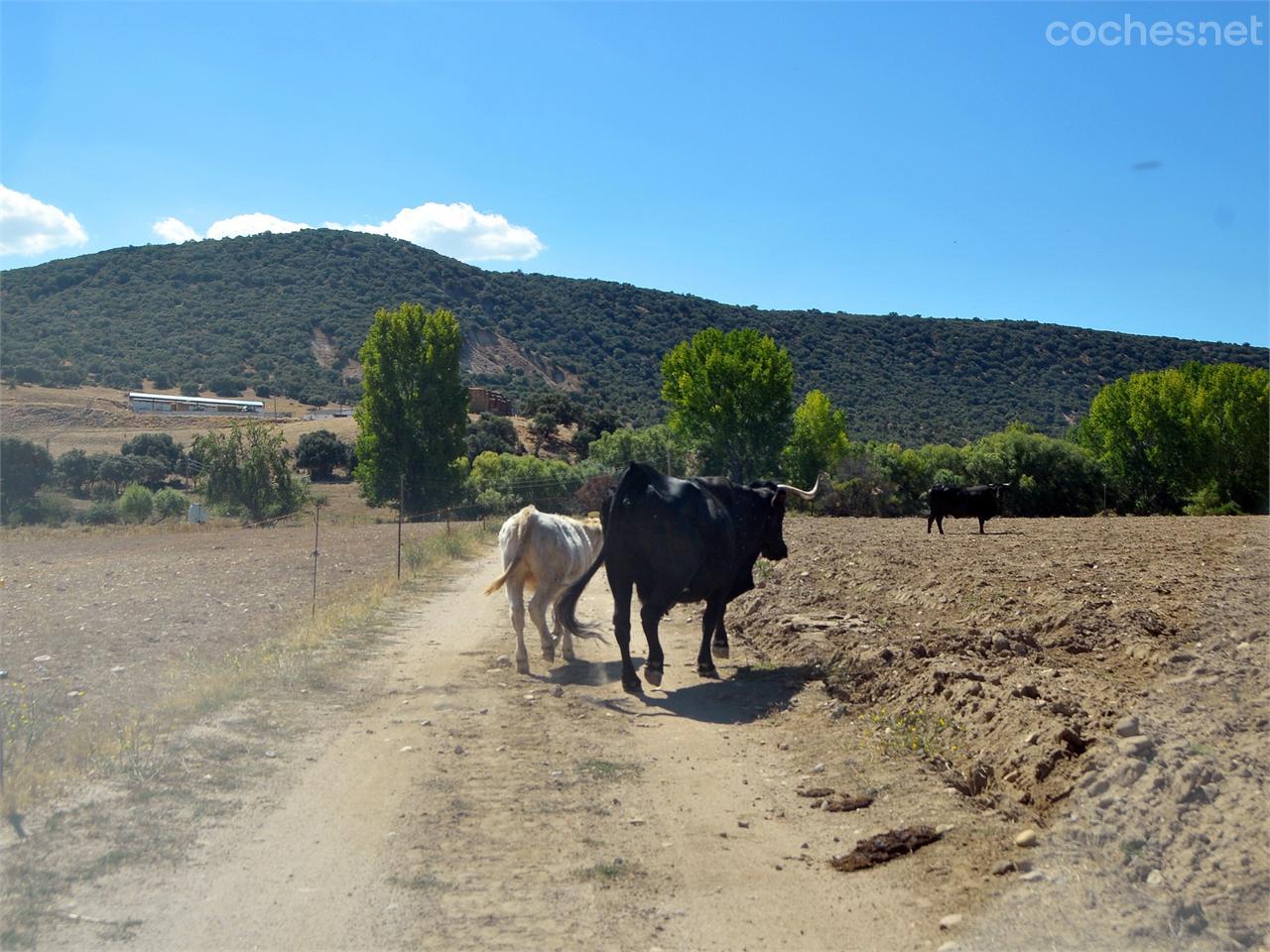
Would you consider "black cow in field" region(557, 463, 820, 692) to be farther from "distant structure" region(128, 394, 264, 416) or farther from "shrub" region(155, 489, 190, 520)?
"distant structure" region(128, 394, 264, 416)

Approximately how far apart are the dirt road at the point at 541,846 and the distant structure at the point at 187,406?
69.5 m

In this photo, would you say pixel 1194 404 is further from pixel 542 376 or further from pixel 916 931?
pixel 542 376

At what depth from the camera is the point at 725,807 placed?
646cm

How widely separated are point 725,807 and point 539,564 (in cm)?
554

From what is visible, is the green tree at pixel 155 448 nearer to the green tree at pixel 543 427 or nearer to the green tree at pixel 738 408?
the green tree at pixel 543 427

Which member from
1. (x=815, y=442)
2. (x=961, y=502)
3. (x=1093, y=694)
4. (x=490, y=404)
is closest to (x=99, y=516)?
(x=815, y=442)

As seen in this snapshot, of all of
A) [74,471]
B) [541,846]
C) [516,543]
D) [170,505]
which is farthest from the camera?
[74,471]

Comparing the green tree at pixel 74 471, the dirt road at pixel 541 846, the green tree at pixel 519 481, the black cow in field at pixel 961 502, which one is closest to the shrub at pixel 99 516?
the green tree at pixel 74 471

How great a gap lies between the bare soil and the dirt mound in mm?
23

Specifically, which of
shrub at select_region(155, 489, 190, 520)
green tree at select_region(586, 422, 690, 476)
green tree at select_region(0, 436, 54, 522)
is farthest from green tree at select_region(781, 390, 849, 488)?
green tree at select_region(0, 436, 54, 522)

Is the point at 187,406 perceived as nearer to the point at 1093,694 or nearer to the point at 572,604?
the point at 572,604

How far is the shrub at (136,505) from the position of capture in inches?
1890

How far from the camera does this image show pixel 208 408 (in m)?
74.2

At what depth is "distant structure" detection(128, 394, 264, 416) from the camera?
2798 inches
